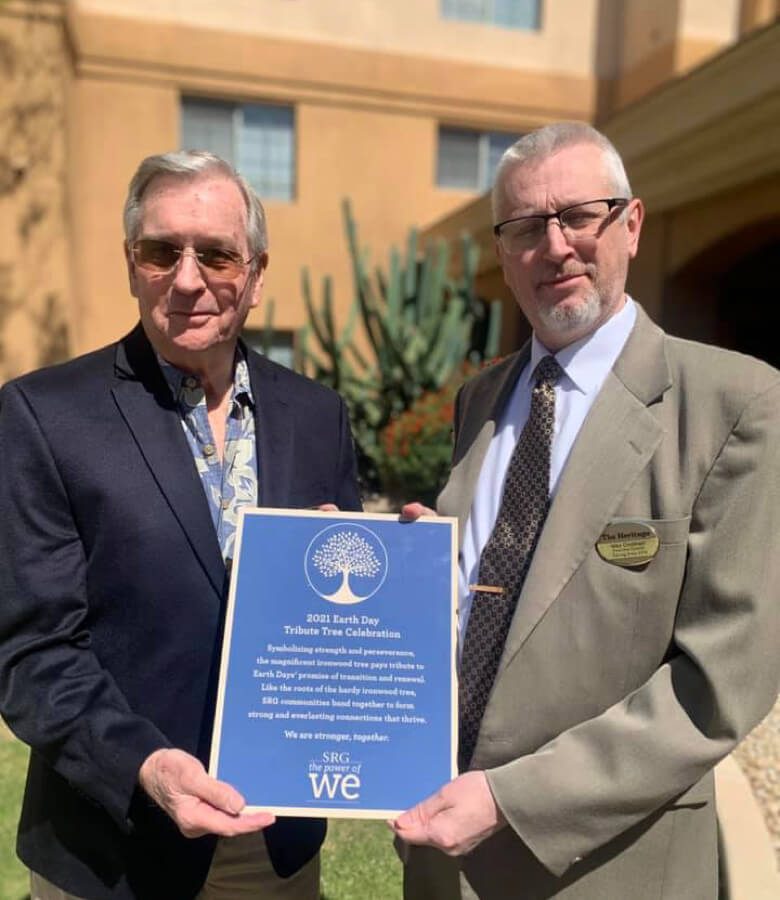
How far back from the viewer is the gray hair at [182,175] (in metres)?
1.86

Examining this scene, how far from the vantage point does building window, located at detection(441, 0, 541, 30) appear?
14.8 meters

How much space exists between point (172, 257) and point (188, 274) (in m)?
0.06

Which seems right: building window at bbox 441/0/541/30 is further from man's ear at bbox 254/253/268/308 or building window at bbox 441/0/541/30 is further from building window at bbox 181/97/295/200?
man's ear at bbox 254/253/268/308


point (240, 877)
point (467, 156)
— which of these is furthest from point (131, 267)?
point (467, 156)

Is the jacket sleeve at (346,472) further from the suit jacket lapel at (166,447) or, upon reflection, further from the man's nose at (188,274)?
the man's nose at (188,274)

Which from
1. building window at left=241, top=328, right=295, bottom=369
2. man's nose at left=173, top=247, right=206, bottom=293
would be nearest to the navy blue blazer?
man's nose at left=173, top=247, right=206, bottom=293

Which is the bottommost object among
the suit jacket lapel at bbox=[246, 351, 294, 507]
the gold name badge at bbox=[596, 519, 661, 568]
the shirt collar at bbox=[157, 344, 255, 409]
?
the gold name badge at bbox=[596, 519, 661, 568]

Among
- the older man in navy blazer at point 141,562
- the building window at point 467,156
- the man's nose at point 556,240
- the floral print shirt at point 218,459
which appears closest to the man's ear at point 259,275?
the older man in navy blazer at point 141,562

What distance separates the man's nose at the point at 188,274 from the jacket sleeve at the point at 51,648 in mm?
426

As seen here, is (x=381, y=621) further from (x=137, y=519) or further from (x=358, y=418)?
(x=358, y=418)

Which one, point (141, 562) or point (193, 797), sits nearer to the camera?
point (193, 797)

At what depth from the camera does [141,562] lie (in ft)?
6.00

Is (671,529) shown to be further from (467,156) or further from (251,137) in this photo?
(467,156)

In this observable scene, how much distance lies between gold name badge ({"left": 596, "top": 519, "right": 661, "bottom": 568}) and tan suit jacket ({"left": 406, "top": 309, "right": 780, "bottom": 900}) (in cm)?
2
